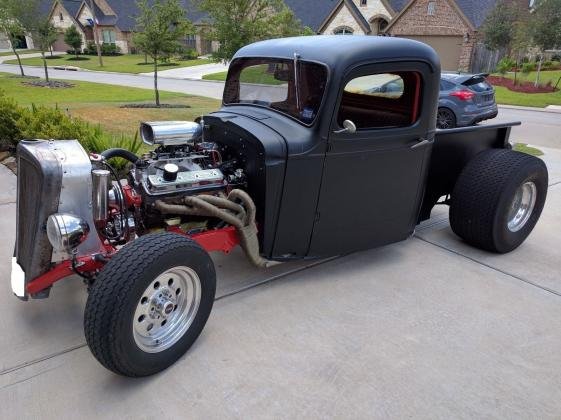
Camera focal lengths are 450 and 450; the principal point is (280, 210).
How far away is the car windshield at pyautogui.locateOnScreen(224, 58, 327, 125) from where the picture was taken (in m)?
3.14

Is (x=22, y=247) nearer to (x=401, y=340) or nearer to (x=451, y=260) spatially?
(x=401, y=340)

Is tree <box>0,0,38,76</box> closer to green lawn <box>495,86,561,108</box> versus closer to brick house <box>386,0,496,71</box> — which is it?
green lawn <box>495,86,561,108</box>

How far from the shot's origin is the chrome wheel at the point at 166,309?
251 centimetres

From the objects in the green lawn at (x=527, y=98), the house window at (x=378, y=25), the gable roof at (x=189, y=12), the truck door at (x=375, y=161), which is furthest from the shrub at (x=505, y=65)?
the truck door at (x=375, y=161)

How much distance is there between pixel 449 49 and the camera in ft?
99.3

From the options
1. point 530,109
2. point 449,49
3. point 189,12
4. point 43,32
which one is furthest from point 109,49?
point 530,109

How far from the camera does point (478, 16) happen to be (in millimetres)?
29391

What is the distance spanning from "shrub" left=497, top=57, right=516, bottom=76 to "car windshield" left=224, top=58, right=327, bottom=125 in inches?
1127

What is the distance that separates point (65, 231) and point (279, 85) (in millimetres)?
1910

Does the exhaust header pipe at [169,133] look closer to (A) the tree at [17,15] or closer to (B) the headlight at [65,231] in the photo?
(B) the headlight at [65,231]

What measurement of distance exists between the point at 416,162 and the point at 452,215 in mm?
849

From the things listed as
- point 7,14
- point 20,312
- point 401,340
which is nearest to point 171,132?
point 20,312

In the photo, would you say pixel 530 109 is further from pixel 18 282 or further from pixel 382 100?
pixel 18 282

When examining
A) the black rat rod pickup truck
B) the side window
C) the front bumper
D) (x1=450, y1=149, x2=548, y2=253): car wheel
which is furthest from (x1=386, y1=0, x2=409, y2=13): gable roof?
the front bumper
